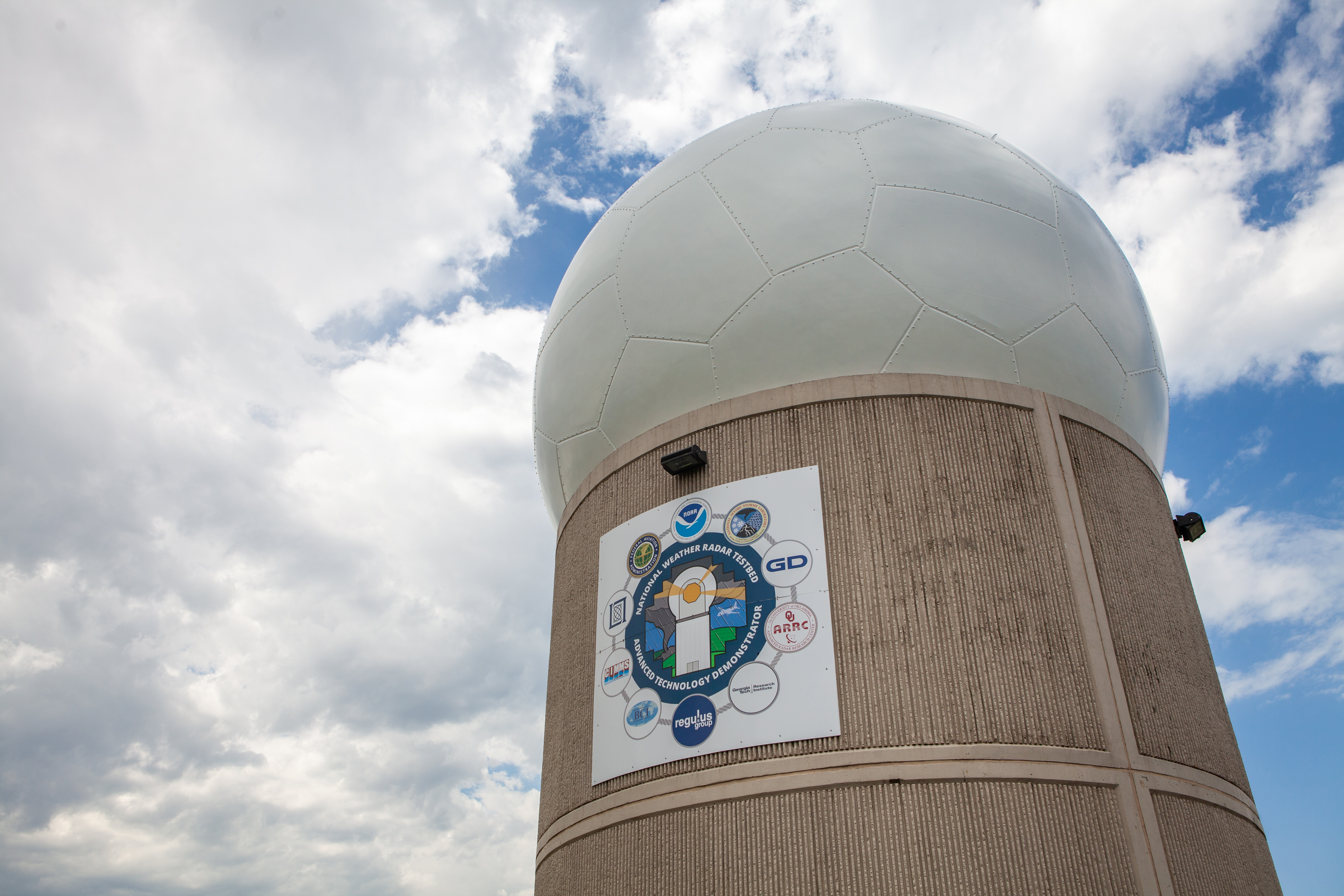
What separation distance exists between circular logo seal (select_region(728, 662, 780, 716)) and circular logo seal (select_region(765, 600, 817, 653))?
0.62 feet

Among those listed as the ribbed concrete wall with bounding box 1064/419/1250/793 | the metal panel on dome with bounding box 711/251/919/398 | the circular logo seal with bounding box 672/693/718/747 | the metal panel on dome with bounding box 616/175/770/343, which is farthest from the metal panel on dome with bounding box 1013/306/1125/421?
the circular logo seal with bounding box 672/693/718/747

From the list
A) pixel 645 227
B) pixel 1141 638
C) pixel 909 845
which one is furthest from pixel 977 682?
pixel 645 227

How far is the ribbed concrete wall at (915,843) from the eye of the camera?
5.53 m

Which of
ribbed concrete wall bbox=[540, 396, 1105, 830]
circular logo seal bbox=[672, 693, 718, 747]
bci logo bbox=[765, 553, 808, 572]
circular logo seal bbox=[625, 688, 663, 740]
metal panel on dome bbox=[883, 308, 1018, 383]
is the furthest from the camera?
metal panel on dome bbox=[883, 308, 1018, 383]

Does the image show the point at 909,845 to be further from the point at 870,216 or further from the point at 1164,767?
the point at 870,216

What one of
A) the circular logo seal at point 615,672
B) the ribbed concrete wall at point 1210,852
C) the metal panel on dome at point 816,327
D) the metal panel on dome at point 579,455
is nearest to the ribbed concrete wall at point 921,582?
the circular logo seal at point 615,672

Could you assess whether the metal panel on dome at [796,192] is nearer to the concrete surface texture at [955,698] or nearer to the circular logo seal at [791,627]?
the concrete surface texture at [955,698]

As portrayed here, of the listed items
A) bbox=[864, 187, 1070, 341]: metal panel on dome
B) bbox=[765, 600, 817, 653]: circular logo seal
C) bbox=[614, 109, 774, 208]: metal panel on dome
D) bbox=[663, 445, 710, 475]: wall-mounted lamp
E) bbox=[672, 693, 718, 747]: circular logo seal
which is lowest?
bbox=[672, 693, 718, 747]: circular logo seal

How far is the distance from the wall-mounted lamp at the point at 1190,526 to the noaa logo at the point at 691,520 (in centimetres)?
465

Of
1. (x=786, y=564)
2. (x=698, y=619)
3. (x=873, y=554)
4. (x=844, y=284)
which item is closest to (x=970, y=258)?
(x=844, y=284)

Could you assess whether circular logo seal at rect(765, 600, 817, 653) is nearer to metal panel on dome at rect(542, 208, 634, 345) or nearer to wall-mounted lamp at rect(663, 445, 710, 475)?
wall-mounted lamp at rect(663, 445, 710, 475)

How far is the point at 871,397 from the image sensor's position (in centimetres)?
716

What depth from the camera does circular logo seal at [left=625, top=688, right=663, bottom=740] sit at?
677cm

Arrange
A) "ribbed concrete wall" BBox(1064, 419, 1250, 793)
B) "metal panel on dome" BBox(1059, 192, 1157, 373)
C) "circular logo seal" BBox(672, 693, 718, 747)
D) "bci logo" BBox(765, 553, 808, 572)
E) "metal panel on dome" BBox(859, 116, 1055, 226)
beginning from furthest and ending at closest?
"metal panel on dome" BBox(1059, 192, 1157, 373) → "metal panel on dome" BBox(859, 116, 1055, 226) → "bci logo" BBox(765, 553, 808, 572) → "ribbed concrete wall" BBox(1064, 419, 1250, 793) → "circular logo seal" BBox(672, 693, 718, 747)
